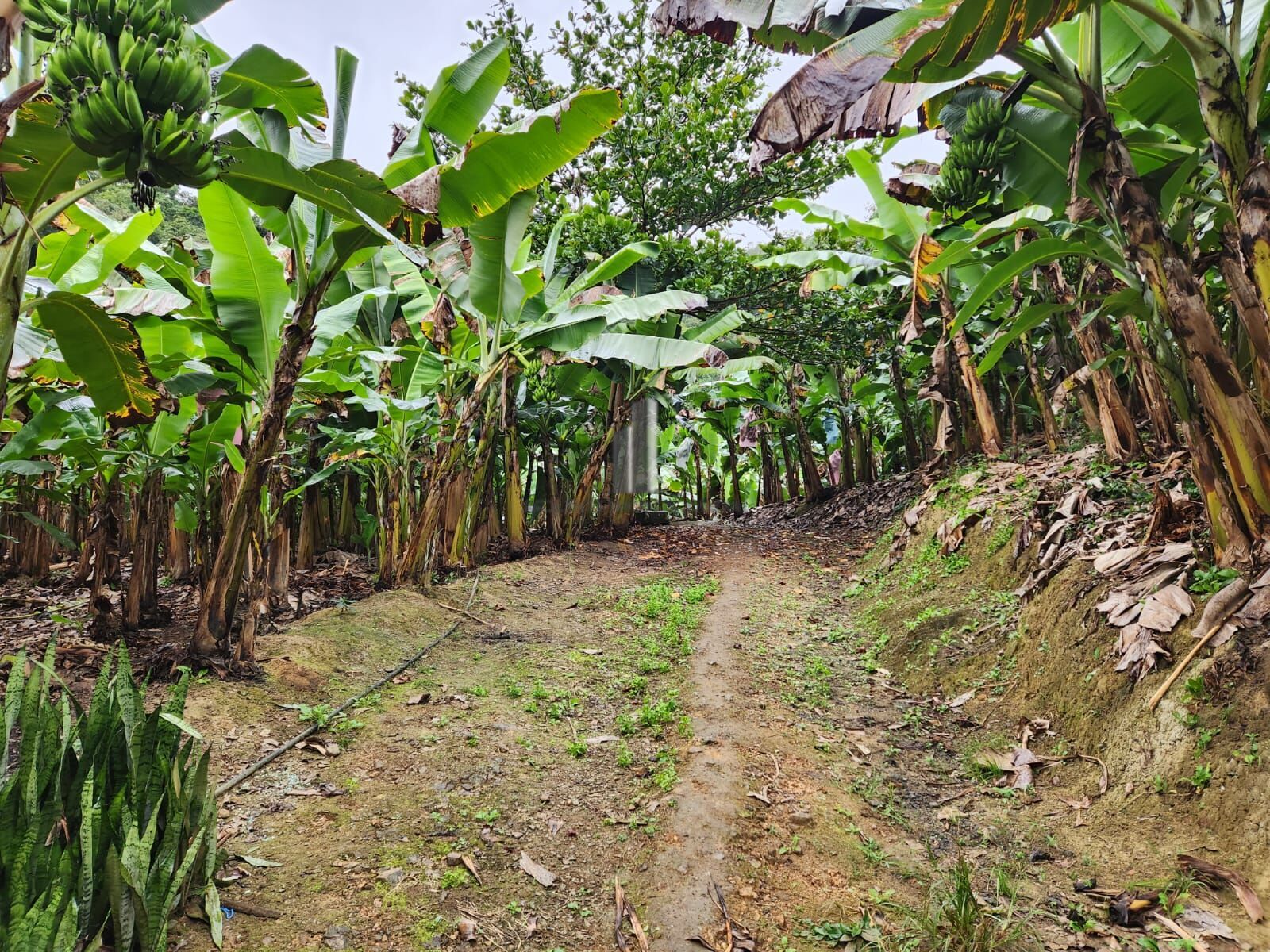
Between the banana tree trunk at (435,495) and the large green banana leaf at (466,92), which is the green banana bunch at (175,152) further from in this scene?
the banana tree trunk at (435,495)

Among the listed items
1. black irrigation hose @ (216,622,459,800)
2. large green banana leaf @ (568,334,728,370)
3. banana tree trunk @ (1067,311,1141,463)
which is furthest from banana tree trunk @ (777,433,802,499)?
black irrigation hose @ (216,622,459,800)

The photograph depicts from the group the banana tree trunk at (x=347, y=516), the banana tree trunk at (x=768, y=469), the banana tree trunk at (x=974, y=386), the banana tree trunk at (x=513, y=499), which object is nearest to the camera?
the banana tree trunk at (x=974, y=386)

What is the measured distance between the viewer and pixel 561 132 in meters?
3.39

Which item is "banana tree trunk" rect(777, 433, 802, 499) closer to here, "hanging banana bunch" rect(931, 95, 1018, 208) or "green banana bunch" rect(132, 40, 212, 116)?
"hanging banana bunch" rect(931, 95, 1018, 208)

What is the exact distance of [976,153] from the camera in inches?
146

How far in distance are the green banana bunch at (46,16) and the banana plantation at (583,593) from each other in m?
0.01

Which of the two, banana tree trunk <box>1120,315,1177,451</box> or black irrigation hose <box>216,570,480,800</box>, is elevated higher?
banana tree trunk <box>1120,315,1177,451</box>

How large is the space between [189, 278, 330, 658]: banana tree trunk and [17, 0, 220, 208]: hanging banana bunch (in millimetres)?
1190

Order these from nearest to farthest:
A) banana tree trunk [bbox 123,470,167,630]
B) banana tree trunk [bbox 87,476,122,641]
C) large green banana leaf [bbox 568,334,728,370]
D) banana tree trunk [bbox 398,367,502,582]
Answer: banana tree trunk [bbox 87,476,122,641]
banana tree trunk [bbox 123,470,167,630]
banana tree trunk [bbox 398,367,502,582]
large green banana leaf [bbox 568,334,728,370]

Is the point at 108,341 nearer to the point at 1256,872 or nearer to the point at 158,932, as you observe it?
the point at 158,932

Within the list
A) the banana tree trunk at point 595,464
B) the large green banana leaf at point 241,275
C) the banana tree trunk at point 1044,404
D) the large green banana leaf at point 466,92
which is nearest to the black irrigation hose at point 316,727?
the large green banana leaf at point 241,275

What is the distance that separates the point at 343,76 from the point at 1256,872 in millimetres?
4723

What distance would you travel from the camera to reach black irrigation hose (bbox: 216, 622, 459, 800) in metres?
2.46

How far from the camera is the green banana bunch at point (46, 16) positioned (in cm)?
187
